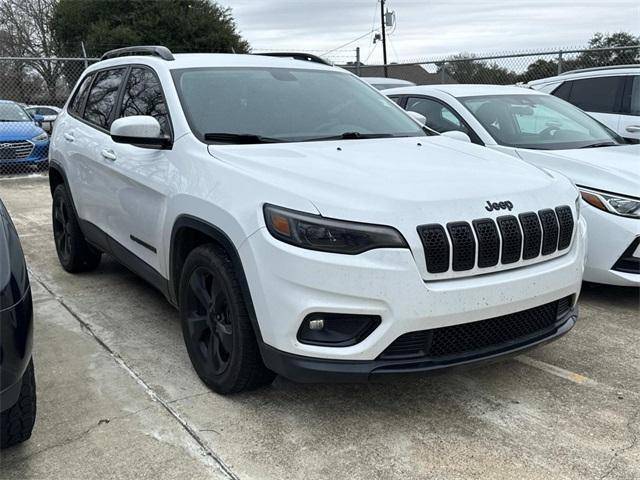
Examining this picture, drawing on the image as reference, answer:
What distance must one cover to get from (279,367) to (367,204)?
79 cm

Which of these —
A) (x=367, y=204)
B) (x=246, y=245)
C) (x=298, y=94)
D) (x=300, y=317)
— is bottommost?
(x=300, y=317)

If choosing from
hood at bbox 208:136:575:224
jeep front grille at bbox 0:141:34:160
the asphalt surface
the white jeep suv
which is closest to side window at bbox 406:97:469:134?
the white jeep suv

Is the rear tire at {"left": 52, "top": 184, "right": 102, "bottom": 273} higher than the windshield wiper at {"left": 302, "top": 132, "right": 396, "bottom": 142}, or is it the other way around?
the windshield wiper at {"left": 302, "top": 132, "right": 396, "bottom": 142}

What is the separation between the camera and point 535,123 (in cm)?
563

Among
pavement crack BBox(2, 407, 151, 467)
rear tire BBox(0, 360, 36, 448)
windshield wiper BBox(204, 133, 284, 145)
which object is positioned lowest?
pavement crack BBox(2, 407, 151, 467)

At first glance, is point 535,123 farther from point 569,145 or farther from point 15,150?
point 15,150

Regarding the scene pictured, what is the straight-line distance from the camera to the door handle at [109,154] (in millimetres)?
4145

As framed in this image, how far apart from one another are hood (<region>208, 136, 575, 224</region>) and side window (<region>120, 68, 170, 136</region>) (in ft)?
2.11

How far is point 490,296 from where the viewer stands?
2746mm

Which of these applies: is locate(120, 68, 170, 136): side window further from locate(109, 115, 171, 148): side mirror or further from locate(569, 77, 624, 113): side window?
locate(569, 77, 624, 113): side window

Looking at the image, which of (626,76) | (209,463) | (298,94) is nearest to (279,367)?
(209,463)

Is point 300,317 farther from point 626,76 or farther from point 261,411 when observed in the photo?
point 626,76

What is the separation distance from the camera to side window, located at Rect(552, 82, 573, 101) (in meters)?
8.04

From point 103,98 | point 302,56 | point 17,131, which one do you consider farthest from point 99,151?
point 17,131
